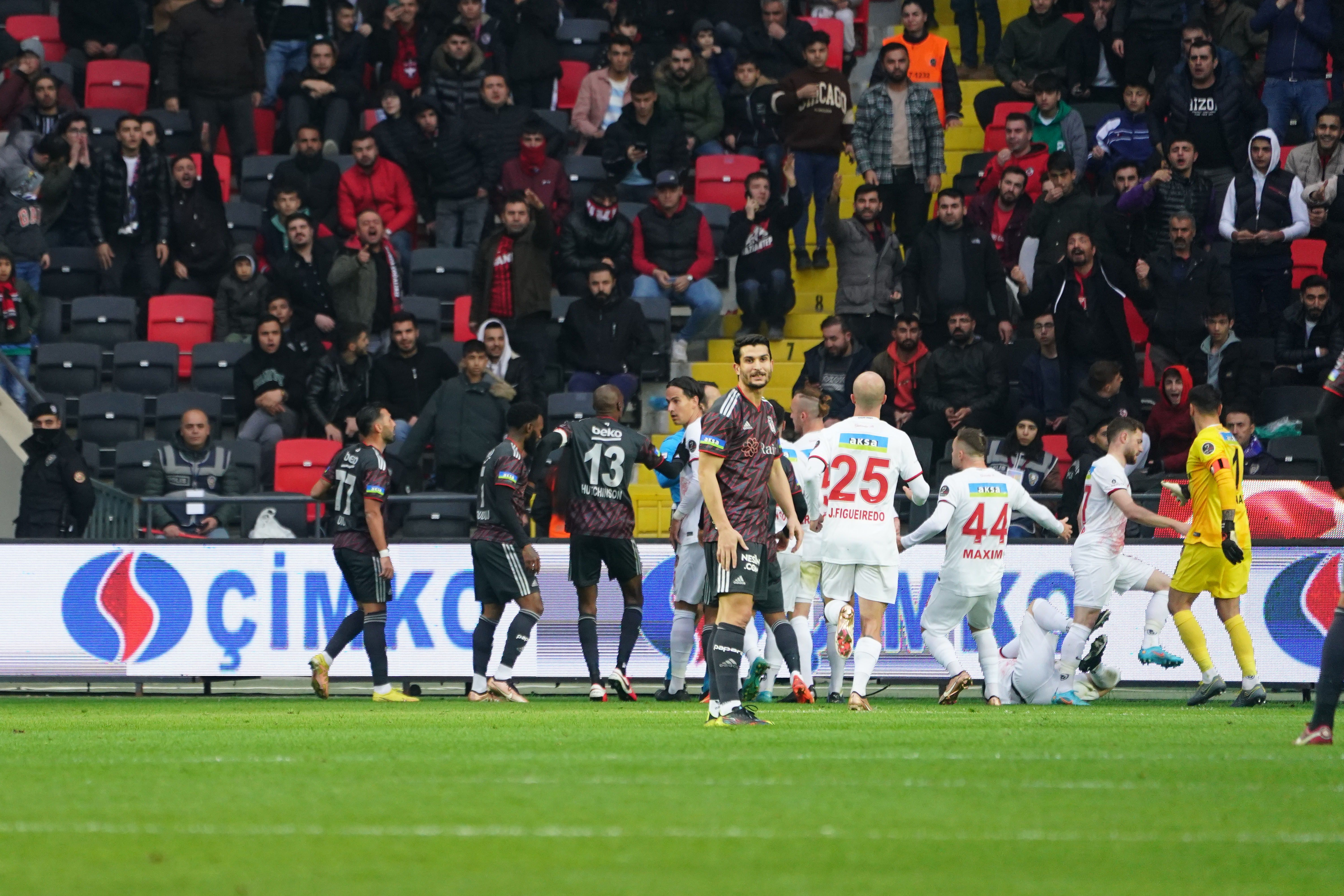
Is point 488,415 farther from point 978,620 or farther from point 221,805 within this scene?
point 221,805

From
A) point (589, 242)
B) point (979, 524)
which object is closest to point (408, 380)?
point (589, 242)

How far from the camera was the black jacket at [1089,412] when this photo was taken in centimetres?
Answer: 1762

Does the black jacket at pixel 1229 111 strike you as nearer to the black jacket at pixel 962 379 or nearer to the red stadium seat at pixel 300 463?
the black jacket at pixel 962 379

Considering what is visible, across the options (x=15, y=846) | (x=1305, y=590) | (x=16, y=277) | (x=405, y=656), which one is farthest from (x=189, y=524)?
(x=15, y=846)

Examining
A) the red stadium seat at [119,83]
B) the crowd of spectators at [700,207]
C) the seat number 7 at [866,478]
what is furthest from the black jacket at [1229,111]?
the red stadium seat at [119,83]

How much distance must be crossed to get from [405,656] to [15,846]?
34.9ft

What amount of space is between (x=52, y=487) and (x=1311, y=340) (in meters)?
12.9

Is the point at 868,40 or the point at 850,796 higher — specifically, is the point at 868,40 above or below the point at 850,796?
above

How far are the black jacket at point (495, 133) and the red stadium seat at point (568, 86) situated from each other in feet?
7.99

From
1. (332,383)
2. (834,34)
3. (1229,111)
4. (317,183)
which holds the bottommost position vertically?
(332,383)

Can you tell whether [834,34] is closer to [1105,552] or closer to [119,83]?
[119,83]

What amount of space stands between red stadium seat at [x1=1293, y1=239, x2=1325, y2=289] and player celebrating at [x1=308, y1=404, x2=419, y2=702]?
10.7 m

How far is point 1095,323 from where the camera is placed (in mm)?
18578

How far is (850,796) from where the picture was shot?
275 inches
